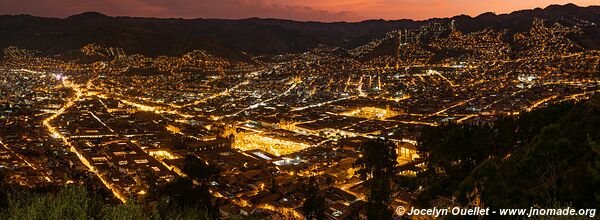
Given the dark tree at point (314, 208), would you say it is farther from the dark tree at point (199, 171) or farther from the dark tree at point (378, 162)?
the dark tree at point (199, 171)

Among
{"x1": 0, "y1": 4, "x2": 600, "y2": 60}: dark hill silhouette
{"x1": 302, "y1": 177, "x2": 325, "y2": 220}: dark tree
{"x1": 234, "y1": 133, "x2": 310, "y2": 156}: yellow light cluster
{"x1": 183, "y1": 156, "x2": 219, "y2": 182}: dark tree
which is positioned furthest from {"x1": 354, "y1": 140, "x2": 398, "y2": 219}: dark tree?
{"x1": 0, "y1": 4, "x2": 600, "y2": 60}: dark hill silhouette

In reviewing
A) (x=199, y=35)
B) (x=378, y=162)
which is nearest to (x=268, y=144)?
(x=378, y=162)

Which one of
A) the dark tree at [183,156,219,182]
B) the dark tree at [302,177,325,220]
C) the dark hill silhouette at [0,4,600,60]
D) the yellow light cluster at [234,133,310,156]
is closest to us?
the dark tree at [302,177,325,220]

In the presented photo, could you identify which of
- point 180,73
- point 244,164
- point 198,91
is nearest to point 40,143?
point 244,164

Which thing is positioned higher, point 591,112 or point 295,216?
point 591,112

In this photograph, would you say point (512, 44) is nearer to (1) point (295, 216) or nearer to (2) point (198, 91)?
(2) point (198, 91)

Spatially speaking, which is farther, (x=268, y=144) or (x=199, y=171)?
(x=268, y=144)

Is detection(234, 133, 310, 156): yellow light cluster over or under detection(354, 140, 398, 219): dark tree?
under

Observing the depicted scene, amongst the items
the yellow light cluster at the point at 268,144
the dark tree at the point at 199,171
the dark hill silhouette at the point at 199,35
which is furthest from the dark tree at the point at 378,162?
the dark hill silhouette at the point at 199,35

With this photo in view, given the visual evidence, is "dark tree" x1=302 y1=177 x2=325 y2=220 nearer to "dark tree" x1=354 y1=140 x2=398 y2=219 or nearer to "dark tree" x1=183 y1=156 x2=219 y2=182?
"dark tree" x1=354 y1=140 x2=398 y2=219

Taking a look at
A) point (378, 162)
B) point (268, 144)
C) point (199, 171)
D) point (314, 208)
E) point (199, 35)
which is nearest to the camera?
point (314, 208)

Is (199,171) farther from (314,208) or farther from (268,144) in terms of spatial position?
(268,144)
